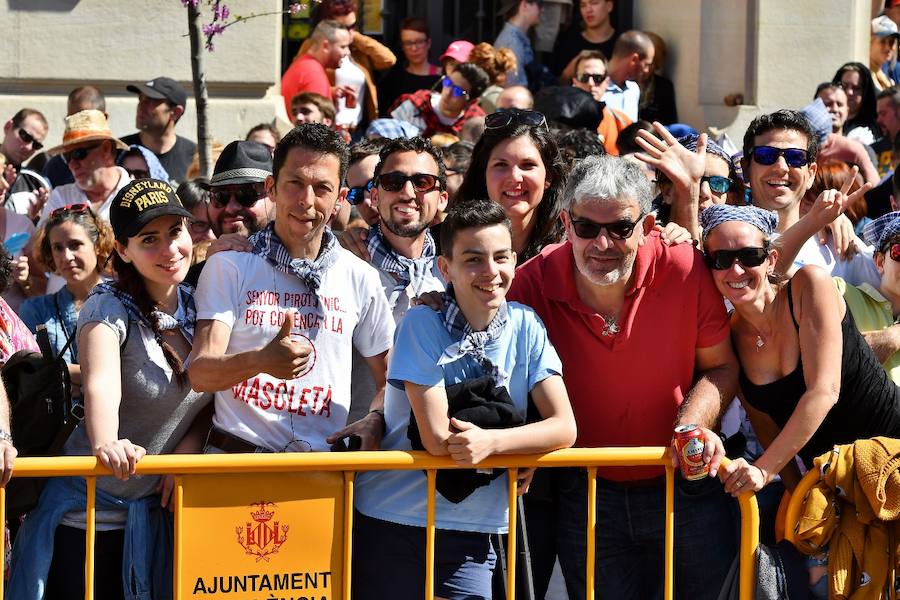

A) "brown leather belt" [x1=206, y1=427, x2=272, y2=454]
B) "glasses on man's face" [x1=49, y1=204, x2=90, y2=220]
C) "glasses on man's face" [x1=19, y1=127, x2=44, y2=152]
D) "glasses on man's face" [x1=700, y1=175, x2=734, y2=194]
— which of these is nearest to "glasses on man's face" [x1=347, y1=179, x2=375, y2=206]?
"glasses on man's face" [x1=49, y1=204, x2=90, y2=220]

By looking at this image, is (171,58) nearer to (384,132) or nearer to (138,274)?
(384,132)

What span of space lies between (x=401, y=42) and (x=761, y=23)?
9.09 ft

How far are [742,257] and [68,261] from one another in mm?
2865

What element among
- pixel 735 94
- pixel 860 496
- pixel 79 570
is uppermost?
pixel 735 94

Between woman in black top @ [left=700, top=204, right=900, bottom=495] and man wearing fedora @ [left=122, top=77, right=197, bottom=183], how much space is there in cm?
448

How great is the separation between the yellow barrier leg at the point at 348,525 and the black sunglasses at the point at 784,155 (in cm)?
226

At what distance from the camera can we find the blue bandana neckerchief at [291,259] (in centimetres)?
440

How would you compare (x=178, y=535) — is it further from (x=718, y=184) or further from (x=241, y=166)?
(x=718, y=184)

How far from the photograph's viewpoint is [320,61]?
9.27m

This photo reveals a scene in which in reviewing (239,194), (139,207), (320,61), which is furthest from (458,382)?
(320,61)

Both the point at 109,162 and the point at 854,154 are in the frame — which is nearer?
the point at 109,162

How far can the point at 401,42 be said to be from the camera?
10.4 metres

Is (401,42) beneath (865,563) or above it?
above

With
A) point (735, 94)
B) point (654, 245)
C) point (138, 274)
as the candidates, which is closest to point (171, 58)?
point (735, 94)
